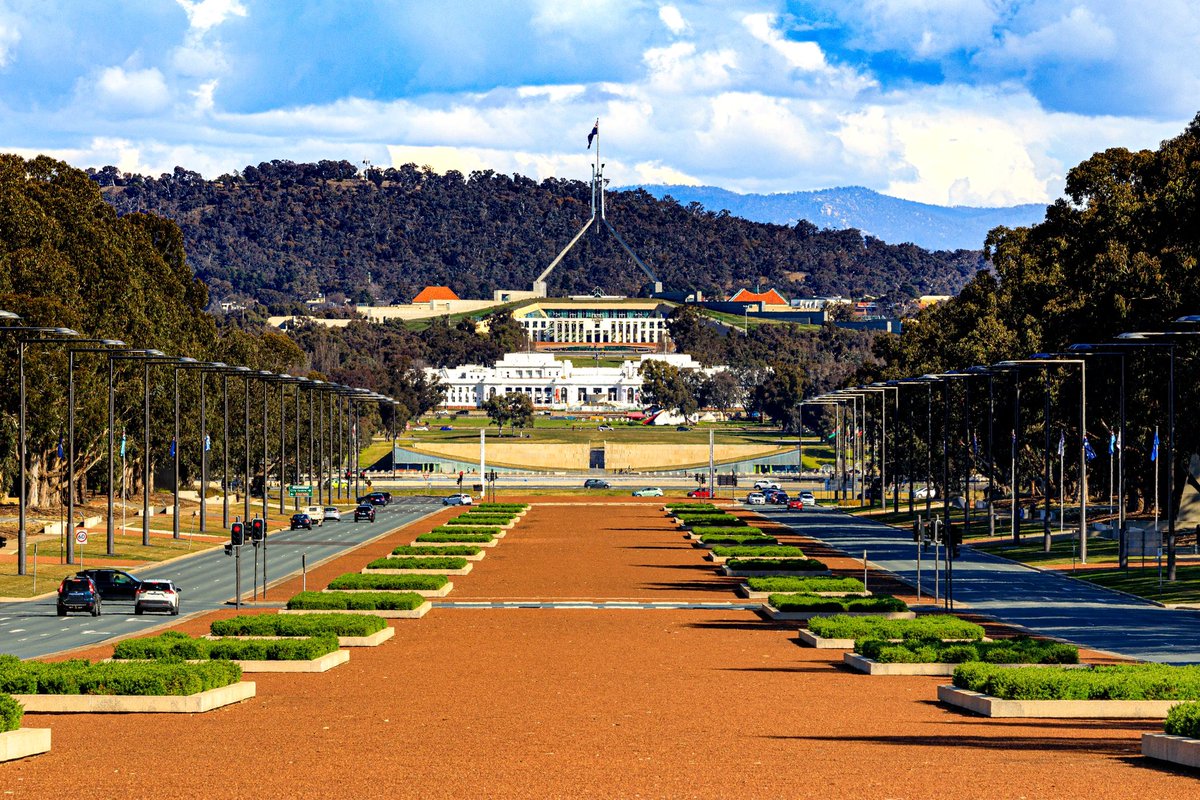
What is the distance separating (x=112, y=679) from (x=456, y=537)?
60.8m

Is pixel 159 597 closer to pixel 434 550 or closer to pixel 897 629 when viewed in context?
pixel 434 550

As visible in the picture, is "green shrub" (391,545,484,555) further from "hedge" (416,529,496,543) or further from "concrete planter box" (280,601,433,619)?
"concrete planter box" (280,601,433,619)

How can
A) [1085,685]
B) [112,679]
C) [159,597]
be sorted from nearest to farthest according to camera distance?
[1085,685]
[112,679]
[159,597]

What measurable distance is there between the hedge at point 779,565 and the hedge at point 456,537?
24.0 meters

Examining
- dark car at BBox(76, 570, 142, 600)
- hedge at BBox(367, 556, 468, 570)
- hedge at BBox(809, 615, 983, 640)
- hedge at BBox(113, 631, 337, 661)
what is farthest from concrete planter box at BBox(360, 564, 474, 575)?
hedge at BBox(113, 631, 337, 661)

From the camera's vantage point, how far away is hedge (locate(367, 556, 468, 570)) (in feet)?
237

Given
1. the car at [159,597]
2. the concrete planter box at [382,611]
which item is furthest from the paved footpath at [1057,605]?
the car at [159,597]

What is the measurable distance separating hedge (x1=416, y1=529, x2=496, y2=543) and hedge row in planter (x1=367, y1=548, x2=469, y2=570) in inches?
675

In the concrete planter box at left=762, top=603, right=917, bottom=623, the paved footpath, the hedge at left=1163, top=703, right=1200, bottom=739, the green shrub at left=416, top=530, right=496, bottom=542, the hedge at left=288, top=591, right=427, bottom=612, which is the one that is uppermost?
the hedge at left=1163, top=703, right=1200, bottom=739

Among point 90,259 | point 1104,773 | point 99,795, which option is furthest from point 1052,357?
point 99,795

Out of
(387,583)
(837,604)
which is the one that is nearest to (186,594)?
(387,583)

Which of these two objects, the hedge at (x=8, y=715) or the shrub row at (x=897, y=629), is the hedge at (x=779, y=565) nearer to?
the shrub row at (x=897, y=629)

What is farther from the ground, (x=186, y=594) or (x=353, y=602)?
(x=353, y=602)

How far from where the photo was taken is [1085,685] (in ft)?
104
